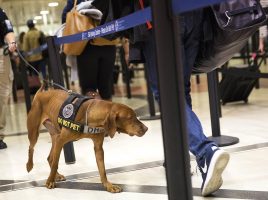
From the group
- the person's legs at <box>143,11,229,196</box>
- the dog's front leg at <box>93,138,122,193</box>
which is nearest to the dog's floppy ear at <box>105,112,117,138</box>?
the dog's front leg at <box>93,138,122,193</box>

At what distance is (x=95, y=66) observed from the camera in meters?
4.25

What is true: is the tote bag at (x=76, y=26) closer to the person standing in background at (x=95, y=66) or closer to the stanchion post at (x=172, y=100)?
the person standing in background at (x=95, y=66)

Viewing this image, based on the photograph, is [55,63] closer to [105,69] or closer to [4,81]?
[105,69]

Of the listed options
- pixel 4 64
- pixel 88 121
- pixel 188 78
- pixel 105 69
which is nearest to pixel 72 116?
pixel 88 121

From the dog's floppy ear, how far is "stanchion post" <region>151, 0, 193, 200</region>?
997 millimetres

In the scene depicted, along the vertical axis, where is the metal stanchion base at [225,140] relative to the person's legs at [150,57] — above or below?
below

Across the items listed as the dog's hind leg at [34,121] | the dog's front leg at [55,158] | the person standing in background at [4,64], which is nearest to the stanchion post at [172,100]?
the dog's front leg at [55,158]

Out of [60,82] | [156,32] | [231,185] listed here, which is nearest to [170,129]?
[156,32]

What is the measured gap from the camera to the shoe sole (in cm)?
230

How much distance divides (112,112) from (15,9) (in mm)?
12776

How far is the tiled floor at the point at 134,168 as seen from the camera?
2686mm

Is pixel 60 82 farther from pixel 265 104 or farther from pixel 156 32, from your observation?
pixel 265 104

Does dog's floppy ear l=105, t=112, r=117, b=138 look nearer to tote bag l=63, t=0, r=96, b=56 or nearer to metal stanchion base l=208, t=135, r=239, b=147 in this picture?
metal stanchion base l=208, t=135, r=239, b=147

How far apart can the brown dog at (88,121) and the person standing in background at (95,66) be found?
1.06 metres
